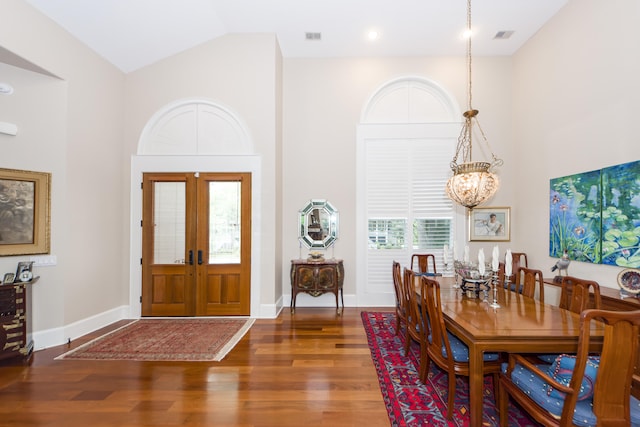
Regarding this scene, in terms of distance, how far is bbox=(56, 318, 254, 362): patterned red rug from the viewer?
3545 mm

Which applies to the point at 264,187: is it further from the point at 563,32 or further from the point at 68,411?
the point at 563,32

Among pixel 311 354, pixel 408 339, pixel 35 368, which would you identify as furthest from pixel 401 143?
pixel 35 368

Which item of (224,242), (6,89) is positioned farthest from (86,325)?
(6,89)

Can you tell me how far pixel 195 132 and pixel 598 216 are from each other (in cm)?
602

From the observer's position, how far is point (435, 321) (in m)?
2.54

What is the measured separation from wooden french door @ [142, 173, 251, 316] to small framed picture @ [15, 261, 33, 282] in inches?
59.6

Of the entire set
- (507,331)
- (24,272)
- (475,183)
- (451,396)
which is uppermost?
(475,183)

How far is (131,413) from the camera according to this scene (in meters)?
2.51

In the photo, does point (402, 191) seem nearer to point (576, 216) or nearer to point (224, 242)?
point (576, 216)

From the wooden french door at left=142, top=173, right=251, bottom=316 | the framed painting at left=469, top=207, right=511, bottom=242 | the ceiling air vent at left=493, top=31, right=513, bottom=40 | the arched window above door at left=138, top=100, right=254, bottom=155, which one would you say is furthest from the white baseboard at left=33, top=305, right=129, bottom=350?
the ceiling air vent at left=493, top=31, right=513, bottom=40

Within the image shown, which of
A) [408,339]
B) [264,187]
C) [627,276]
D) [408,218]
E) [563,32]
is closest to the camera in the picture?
[627,276]

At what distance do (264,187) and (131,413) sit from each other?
11.1 feet

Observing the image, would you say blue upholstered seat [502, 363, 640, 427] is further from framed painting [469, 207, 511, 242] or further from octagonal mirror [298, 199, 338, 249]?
framed painting [469, 207, 511, 242]

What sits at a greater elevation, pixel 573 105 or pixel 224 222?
pixel 573 105
